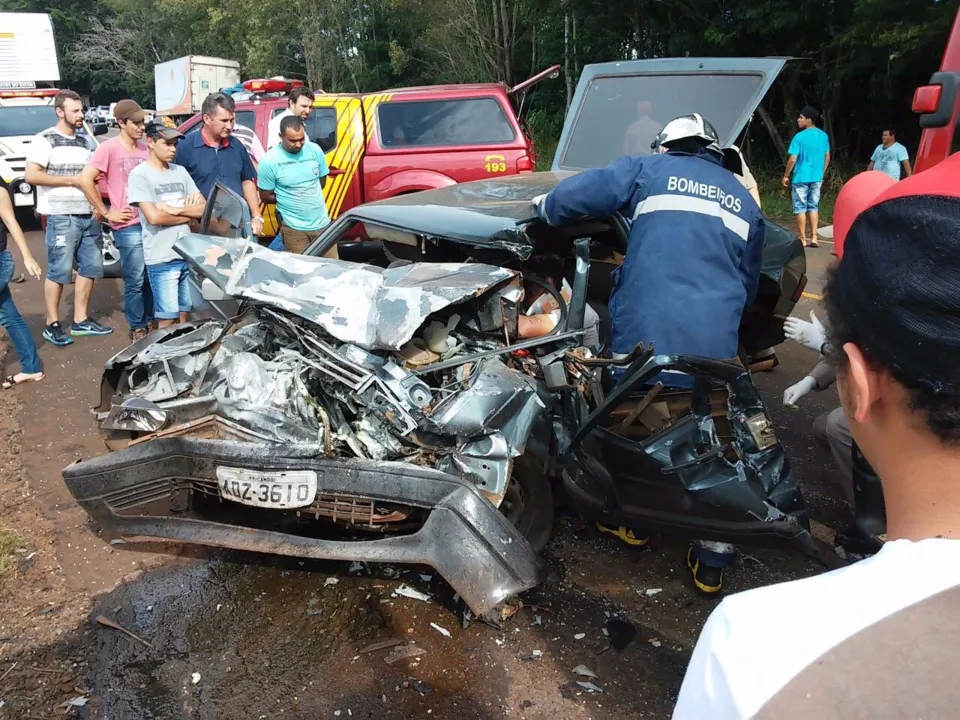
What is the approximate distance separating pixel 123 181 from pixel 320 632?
4.13 metres

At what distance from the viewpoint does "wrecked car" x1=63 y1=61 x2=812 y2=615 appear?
2.23 meters

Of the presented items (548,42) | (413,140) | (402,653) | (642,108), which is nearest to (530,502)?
(402,653)

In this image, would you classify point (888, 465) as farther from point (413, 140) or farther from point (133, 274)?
point (413, 140)

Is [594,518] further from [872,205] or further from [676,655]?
[872,205]

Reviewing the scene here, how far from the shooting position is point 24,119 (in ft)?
34.2

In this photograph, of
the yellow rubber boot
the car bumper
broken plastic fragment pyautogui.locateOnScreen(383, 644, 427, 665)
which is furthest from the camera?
the yellow rubber boot

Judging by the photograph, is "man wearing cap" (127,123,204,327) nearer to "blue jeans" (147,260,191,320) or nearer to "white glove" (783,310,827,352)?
"blue jeans" (147,260,191,320)

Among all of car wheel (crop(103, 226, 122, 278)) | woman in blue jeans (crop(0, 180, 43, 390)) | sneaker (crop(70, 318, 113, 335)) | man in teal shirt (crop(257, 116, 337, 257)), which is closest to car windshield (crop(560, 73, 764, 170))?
man in teal shirt (crop(257, 116, 337, 257))

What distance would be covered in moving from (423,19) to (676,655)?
84.0ft

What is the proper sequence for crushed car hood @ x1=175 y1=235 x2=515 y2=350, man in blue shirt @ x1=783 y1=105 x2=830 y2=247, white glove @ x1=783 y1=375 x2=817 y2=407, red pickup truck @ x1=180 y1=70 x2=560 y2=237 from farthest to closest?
1. man in blue shirt @ x1=783 y1=105 x2=830 y2=247
2. red pickup truck @ x1=180 y1=70 x2=560 y2=237
3. white glove @ x1=783 y1=375 x2=817 y2=407
4. crushed car hood @ x1=175 y1=235 x2=515 y2=350

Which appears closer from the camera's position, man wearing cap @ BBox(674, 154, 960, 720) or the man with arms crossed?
man wearing cap @ BBox(674, 154, 960, 720)

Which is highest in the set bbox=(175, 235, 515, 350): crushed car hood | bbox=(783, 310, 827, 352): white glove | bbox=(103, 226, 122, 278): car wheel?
bbox=(175, 235, 515, 350): crushed car hood

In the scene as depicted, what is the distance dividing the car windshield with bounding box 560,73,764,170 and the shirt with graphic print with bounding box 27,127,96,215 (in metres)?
3.82

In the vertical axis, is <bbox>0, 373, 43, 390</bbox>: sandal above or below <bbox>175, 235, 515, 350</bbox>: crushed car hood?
below
